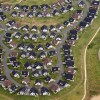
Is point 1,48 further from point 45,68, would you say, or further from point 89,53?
point 89,53

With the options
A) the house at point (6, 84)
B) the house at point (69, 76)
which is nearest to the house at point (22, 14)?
the house at point (6, 84)

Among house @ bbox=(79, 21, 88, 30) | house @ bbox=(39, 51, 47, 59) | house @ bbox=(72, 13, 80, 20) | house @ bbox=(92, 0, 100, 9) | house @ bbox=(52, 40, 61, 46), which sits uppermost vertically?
house @ bbox=(92, 0, 100, 9)

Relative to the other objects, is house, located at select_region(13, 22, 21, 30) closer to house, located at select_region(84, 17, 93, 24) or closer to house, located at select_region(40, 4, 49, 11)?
house, located at select_region(40, 4, 49, 11)

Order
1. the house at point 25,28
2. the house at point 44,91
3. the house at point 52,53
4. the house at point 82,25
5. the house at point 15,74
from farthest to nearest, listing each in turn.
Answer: the house at point 82,25 < the house at point 25,28 < the house at point 52,53 < the house at point 15,74 < the house at point 44,91

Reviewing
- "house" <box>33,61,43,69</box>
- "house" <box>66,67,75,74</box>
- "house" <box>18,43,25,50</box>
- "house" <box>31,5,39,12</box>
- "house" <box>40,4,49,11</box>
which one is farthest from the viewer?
"house" <box>40,4,49,11</box>

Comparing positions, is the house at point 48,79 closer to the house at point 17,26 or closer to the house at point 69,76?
the house at point 69,76

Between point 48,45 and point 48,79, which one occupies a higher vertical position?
point 48,45

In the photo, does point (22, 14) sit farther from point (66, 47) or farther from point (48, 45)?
point (66, 47)

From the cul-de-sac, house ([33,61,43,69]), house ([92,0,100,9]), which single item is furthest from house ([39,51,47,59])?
house ([92,0,100,9])

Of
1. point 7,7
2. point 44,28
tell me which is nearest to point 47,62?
point 44,28
